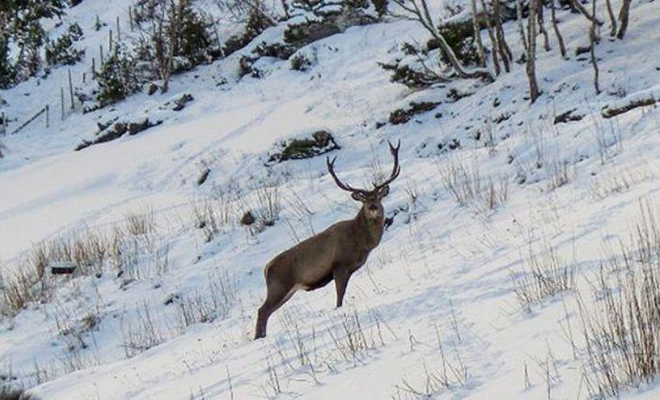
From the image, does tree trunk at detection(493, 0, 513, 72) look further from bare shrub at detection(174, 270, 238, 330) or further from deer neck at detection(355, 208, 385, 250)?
deer neck at detection(355, 208, 385, 250)

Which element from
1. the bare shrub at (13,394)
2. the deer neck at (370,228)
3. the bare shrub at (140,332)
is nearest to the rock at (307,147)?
the bare shrub at (140,332)

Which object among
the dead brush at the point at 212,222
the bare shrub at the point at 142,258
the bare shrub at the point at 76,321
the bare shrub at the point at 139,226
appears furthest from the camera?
the bare shrub at the point at 139,226

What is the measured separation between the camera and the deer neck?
323 inches

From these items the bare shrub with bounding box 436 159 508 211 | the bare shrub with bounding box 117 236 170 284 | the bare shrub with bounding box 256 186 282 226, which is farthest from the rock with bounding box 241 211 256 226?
the bare shrub with bounding box 436 159 508 211

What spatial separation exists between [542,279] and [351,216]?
756cm

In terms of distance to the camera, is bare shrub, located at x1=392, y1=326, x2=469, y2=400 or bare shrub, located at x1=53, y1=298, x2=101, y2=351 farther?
bare shrub, located at x1=53, y1=298, x2=101, y2=351

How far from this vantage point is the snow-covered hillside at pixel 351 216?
15.6 feet

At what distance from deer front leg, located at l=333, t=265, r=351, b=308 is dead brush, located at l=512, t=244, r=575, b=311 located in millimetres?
1976

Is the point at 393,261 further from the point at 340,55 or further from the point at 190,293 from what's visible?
the point at 340,55

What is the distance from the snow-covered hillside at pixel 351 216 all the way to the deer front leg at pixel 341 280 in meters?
0.22

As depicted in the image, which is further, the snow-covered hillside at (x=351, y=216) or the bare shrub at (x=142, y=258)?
the bare shrub at (x=142, y=258)

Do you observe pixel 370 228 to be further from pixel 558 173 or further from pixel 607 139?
pixel 607 139

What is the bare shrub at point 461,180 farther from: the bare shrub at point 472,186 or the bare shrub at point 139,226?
the bare shrub at point 139,226

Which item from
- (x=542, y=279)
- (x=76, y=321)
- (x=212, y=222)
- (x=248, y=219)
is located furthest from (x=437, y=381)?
(x=212, y=222)
